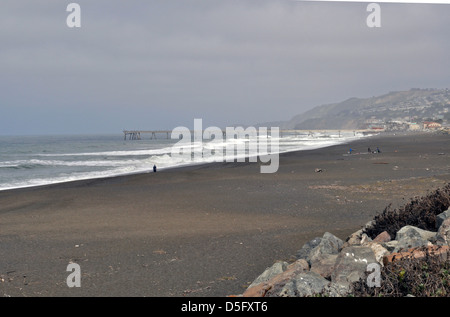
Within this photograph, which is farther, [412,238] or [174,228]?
[174,228]

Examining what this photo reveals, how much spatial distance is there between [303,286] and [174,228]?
5.43m

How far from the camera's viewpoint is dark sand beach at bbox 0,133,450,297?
5.93 metres

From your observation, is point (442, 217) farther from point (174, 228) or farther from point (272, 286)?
point (174, 228)

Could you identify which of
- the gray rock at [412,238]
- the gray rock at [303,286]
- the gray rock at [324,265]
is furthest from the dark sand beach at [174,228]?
the gray rock at [412,238]

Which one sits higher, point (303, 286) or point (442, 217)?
point (442, 217)

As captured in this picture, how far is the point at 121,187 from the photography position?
1709 cm

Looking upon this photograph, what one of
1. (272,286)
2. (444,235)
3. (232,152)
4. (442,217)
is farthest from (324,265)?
(232,152)

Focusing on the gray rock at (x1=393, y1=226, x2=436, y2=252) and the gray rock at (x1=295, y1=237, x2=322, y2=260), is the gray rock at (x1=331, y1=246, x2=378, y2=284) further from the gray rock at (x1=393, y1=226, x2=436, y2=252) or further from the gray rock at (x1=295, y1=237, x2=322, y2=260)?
the gray rock at (x1=295, y1=237, x2=322, y2=260)

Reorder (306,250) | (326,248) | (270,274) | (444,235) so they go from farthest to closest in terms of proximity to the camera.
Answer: (306,250) → (326,248) → (270,274) → (444,235)

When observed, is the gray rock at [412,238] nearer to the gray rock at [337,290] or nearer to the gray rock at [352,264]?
the gray rock at [352,264]

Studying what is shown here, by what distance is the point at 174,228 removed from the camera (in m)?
9.12
